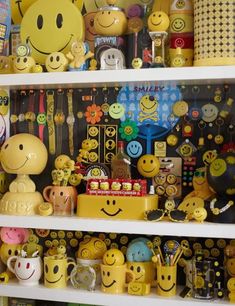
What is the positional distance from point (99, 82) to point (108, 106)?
0.54 ft

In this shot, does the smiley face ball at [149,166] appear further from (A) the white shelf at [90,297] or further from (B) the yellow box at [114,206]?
(A) the white shelf at [90,297]

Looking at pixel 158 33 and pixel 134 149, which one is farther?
pixel 134 149

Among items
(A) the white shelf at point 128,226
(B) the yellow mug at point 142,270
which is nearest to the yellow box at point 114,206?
(A) the white shelf at point 128,226

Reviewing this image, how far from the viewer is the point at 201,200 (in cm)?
138

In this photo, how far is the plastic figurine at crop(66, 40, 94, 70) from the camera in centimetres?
143

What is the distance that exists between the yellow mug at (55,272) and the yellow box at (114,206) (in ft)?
0.47

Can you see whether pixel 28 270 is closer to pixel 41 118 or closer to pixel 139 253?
pixel 139 253

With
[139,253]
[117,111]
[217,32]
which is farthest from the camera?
[117,111]

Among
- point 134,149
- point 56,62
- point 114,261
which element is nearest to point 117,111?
point 134,149

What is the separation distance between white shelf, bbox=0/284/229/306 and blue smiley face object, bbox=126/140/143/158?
0.39 m

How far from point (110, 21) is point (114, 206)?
506 millimetres

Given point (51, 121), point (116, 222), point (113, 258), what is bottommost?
point (113, 258)

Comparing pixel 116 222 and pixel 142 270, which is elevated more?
pixel 116 222

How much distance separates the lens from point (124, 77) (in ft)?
4.46
